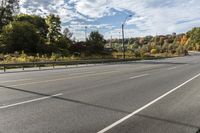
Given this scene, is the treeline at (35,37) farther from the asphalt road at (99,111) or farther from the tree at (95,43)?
the asphalt road at (99,111)

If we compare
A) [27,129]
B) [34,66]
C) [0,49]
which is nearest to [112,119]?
[27,129]

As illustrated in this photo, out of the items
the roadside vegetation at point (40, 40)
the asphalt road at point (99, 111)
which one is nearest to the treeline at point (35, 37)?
the roadside vegetation at point (40, 40)

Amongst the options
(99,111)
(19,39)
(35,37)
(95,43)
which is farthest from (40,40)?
(99,111)

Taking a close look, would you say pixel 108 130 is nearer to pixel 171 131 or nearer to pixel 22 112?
pixel 171 131

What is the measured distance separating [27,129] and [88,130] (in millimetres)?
1304

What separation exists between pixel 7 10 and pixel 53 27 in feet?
45.5

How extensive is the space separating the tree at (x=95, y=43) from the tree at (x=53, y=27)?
29.4 ft

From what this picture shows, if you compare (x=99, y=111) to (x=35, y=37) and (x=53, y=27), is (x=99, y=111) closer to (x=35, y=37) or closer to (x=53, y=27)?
(x=35, y=37)

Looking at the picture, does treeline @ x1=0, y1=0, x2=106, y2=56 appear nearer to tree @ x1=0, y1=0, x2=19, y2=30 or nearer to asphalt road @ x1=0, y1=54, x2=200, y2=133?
tree @ x1=0, y1=0, x2=19, y2=30

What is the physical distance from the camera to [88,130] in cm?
752

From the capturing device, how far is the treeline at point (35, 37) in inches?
3221

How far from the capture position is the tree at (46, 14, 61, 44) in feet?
330

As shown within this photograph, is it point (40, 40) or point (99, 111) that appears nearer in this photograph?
point (99, 111)

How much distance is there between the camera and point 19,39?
8194cm
